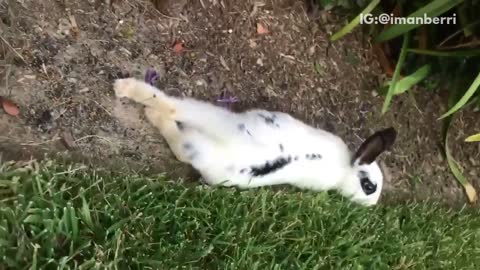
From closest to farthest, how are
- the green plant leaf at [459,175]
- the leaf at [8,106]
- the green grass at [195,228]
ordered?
1. the green grass at [195,228]
2. the leaf at [8,106]
3. the green plant leaf at [459,175]

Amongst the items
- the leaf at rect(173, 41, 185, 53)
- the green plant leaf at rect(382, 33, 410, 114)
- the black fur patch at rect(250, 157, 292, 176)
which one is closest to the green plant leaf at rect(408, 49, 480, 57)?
the green plant leaf at rect(382, 33, 410, 114)

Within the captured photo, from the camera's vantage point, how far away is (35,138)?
2.39 metres

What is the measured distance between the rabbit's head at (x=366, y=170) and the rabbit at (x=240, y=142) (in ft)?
0.34

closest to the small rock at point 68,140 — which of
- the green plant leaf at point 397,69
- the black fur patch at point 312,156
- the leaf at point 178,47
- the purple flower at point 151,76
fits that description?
the purple flower at point 151,76

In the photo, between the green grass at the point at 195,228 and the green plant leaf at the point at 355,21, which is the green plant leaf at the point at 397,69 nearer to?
the green plant leaf at the point at 355,21

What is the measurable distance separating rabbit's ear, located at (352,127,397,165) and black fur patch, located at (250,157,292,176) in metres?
0.44

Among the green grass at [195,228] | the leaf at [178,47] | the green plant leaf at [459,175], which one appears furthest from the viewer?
the green plant leaf at [459,175]

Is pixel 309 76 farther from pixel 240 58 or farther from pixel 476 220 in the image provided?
pixel 476 220

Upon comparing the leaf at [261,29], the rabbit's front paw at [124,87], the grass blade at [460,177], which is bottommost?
the grass blade at [460,177]

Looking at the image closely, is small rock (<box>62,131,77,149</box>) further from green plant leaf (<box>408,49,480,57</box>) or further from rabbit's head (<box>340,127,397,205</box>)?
green plant leaf (<box>408,49,480,57</box>)

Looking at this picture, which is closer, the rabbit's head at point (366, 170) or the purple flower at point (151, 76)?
the purple flower at point (151, 76)

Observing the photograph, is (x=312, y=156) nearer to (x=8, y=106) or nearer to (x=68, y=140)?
(x=68, y=140)

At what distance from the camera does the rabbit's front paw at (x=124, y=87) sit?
2.55 meters

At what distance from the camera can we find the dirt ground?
2.42 m
